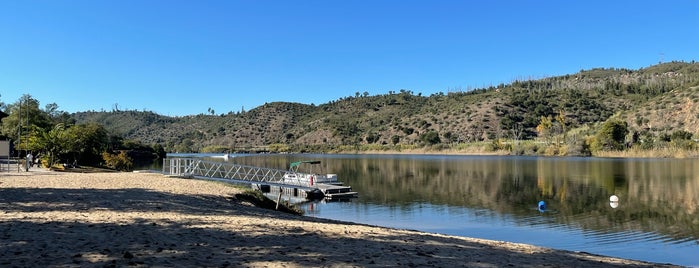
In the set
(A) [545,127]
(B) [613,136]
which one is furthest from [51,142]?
(A) [545,127]

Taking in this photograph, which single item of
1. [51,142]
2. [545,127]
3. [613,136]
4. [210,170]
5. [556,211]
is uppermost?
[545,127]

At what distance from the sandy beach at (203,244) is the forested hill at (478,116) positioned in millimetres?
88406

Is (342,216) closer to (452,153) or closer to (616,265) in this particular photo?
(616,265)

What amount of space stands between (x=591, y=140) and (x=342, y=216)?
79.2 m

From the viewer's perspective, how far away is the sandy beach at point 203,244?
769 cm

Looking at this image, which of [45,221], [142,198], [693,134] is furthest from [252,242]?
[693,134]

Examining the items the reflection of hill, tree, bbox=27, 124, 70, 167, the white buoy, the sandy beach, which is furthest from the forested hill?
the sandy beach

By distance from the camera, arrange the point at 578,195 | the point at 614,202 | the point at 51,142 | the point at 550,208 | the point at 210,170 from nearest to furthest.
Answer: the point at 550,208 → the point at 614,202 → the point at 578,195 → the point at 210,170 → the point at 51,142

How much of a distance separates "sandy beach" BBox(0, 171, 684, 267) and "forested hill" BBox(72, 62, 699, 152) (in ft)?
290

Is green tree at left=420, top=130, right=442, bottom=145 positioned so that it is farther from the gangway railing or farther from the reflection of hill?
the gangway railing

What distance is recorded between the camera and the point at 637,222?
812 inches

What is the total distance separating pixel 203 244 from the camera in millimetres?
9094

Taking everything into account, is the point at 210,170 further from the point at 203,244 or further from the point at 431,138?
the point at 431,138

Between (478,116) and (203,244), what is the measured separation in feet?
419
